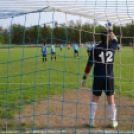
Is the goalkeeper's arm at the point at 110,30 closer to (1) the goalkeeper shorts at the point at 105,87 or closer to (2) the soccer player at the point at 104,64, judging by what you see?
(2) the soccer player at the point at 104,64

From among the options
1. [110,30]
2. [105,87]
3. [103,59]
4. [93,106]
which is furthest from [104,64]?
[93,106]

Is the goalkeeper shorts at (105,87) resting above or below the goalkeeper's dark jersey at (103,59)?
below

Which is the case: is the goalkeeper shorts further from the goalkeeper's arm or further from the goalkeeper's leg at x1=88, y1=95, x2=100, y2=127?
the goalkeeper's arm

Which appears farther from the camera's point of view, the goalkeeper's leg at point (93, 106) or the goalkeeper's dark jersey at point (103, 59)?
the goalkeeper's leg at point (93, 106)

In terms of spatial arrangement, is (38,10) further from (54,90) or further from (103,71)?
(54,90)

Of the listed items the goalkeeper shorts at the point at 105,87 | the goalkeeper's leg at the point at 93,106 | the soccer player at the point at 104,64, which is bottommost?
the goalkeeper's leg at the point at 93,106

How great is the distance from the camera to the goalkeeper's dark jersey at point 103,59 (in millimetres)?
3715

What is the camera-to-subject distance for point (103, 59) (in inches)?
146

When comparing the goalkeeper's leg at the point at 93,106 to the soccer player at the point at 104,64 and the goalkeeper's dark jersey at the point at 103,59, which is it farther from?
the goalkeeper's dark jersey at the point at 103,59

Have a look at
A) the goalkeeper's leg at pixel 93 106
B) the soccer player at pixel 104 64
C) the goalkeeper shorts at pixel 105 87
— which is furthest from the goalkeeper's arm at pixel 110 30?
the goalkeeper's leg at pixel 93 106

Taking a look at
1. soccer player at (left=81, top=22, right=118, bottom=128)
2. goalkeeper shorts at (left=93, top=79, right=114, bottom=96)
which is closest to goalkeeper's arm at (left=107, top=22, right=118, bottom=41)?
soccer player at (left=81, top=22, right=118, bottom=128)

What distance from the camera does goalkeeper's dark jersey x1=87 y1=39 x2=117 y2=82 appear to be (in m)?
3.71

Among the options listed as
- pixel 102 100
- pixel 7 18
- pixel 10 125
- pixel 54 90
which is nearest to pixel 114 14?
pixel 7 18

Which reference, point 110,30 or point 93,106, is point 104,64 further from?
point 93,106
